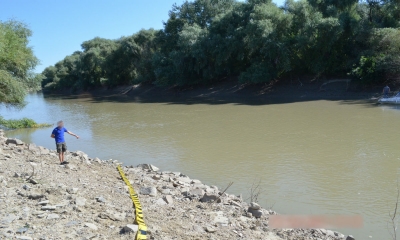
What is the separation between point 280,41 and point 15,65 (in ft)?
81.3

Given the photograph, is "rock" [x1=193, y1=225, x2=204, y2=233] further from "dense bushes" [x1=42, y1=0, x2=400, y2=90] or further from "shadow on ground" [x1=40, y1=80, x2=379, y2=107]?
"dense bushes" [x1=42, y1=0, x2=400, y2=90]

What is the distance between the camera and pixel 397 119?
20.3 meters

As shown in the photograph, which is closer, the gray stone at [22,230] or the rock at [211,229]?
the gray stone at [22,230]

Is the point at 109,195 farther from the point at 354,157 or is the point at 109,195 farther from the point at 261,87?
the point at 261,87

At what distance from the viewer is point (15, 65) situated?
2269 cm

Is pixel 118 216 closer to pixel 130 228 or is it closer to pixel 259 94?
pixel 130 228

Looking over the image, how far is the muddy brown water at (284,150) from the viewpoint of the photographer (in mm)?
8828

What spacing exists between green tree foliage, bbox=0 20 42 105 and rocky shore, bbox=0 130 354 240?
46.7 feet

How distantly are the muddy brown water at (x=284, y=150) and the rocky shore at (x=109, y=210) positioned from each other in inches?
66.4

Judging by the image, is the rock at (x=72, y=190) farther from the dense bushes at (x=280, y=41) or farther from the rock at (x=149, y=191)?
the dense bushes at (x=280, y=41)

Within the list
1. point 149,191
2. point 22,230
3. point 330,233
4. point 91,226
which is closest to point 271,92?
point 149,191

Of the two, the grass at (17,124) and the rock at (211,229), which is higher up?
the grass at (17,124)

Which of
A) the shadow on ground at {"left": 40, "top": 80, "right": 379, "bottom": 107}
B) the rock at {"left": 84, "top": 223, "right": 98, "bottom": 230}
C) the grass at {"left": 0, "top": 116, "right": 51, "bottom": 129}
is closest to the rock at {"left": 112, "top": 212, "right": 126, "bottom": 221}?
the rock at {"left": 84, "top": 223, "right": 98, "bottom": 230}

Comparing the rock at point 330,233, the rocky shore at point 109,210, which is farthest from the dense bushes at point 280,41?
the rock at point 330,233
